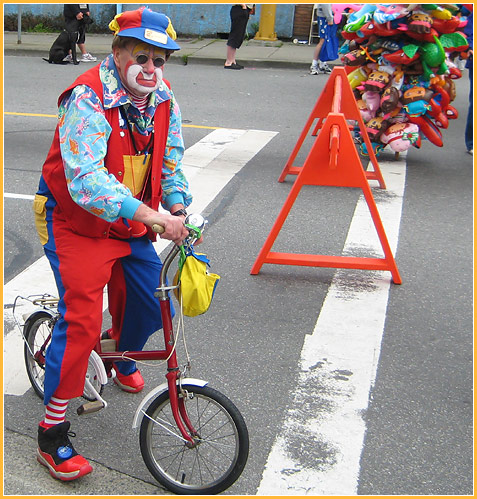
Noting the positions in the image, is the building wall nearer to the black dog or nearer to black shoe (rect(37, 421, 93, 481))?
the black dog

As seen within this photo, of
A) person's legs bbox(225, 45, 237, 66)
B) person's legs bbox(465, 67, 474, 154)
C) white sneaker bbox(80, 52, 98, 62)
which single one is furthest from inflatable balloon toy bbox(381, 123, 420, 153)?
white sneaker bbox(80, 52, 98, 62)

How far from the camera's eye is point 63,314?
3111 millimetres

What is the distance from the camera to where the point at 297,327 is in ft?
15.6

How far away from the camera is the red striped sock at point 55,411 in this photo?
10.5 feet

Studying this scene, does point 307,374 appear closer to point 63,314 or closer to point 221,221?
point 63,314

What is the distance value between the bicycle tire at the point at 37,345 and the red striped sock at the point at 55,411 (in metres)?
0.34

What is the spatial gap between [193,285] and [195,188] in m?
4.38

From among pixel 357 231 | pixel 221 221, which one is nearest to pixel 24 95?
pixel 221 221

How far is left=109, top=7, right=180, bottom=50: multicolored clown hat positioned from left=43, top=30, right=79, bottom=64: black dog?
38.2ft

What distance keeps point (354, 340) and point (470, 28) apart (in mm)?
5278

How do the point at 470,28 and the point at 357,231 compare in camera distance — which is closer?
the point at 357,231

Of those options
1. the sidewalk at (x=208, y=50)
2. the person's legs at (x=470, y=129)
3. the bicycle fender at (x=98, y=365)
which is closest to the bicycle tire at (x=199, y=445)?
the bicycle fender at (x=98, y=365)

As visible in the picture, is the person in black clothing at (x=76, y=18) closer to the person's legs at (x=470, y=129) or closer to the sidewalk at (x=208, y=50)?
the sidewalk at (x=208, y=50)

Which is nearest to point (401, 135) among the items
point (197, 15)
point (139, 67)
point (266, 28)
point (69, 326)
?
point (139, 67)
